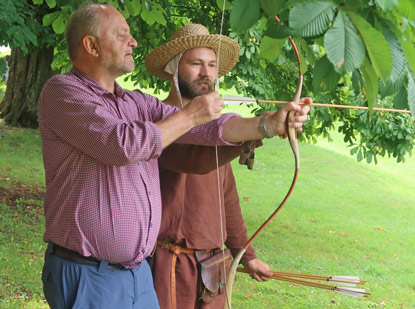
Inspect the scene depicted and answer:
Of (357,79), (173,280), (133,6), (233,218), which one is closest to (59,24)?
(133,6)

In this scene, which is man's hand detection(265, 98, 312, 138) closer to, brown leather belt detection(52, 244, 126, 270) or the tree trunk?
brown leather belt detection(52, 244, 126, 270)

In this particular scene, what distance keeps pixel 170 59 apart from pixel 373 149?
4.52 meters

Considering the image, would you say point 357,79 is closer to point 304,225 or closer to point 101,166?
point 101,166

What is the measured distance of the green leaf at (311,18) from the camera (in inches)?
54.1

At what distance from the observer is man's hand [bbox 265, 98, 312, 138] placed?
2039 millimetres

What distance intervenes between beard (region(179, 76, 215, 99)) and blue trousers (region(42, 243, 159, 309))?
0.93 meters

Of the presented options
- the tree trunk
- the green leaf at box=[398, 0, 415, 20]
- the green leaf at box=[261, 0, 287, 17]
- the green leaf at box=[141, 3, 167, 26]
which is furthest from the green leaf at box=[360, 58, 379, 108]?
the tree trunk

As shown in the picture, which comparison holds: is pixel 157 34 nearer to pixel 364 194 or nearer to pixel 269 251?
pixel 269 251

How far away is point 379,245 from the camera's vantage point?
9422 millimetres

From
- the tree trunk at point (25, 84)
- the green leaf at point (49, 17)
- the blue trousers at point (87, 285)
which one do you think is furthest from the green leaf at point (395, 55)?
the tree trunk at point (25, 84)

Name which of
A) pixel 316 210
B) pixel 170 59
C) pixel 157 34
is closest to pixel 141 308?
pixel 170 59

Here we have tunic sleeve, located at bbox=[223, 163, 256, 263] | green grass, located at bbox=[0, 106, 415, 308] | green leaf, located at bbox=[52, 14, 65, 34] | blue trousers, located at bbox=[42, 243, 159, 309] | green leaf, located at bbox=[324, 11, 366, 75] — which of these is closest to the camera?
green leaf, located at bbox=[324, 11, 366, 75]

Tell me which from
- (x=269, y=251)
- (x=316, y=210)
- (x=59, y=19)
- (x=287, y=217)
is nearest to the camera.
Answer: (x=59, y=19)

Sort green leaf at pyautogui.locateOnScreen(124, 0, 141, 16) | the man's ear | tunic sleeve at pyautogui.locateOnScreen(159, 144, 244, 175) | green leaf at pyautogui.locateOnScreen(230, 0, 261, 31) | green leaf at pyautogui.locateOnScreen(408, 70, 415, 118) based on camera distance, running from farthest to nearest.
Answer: green leaf at pyautogui.locateOnScreen(124, 0, 141, 16), tunic sleeve at pyautogui.locateOnScreen(159, 144, 244, 175), the man's ear, green leaf at pyautogui.locateOnScreen(230, 0, 261, 31), green leaf at pyautogui.locateOnScreen(408, 70, 415, 118)
